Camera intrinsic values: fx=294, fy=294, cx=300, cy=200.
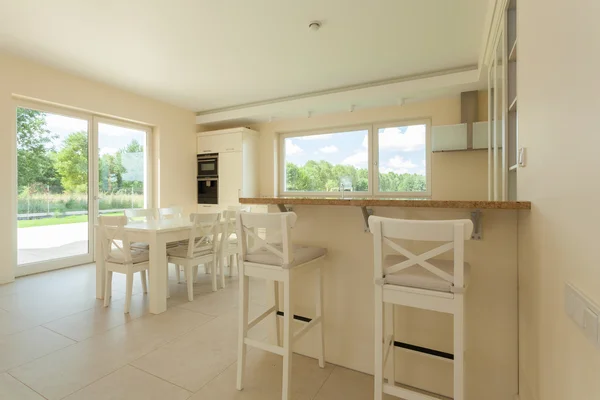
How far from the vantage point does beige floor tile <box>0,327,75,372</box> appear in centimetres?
186

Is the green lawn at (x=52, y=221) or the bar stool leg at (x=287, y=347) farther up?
the green lawn at (x=52, y=221)

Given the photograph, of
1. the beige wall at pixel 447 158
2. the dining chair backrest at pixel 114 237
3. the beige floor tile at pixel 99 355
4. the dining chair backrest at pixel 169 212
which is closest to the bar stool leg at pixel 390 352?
the beige floor tile at pixel 99 355

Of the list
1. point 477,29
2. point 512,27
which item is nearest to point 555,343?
point 512,27

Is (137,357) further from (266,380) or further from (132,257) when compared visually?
(132,257)

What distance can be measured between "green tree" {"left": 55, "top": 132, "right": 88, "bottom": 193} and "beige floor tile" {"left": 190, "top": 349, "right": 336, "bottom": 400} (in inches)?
149

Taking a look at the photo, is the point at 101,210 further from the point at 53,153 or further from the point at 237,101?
the point at 237,101

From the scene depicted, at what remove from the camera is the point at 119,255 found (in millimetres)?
2727

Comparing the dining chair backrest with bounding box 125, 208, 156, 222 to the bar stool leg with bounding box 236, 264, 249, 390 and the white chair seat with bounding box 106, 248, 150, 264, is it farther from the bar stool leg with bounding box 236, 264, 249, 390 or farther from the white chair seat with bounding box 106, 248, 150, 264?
the bar stool leg with bounding box 236, 264, 249, 390

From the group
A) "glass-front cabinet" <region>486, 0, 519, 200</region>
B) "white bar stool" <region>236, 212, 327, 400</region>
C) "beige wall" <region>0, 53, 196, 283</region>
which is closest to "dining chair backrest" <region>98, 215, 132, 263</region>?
"white bar stool" <region>236, 212, 327, 400</region>

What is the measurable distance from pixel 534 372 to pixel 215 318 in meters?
2.16

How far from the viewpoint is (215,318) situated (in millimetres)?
2521

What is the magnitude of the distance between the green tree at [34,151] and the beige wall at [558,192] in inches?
199

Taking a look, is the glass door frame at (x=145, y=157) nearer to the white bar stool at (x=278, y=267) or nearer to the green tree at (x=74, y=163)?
the green tree at (x=74, y=163)

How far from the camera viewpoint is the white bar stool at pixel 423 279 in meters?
1.10
